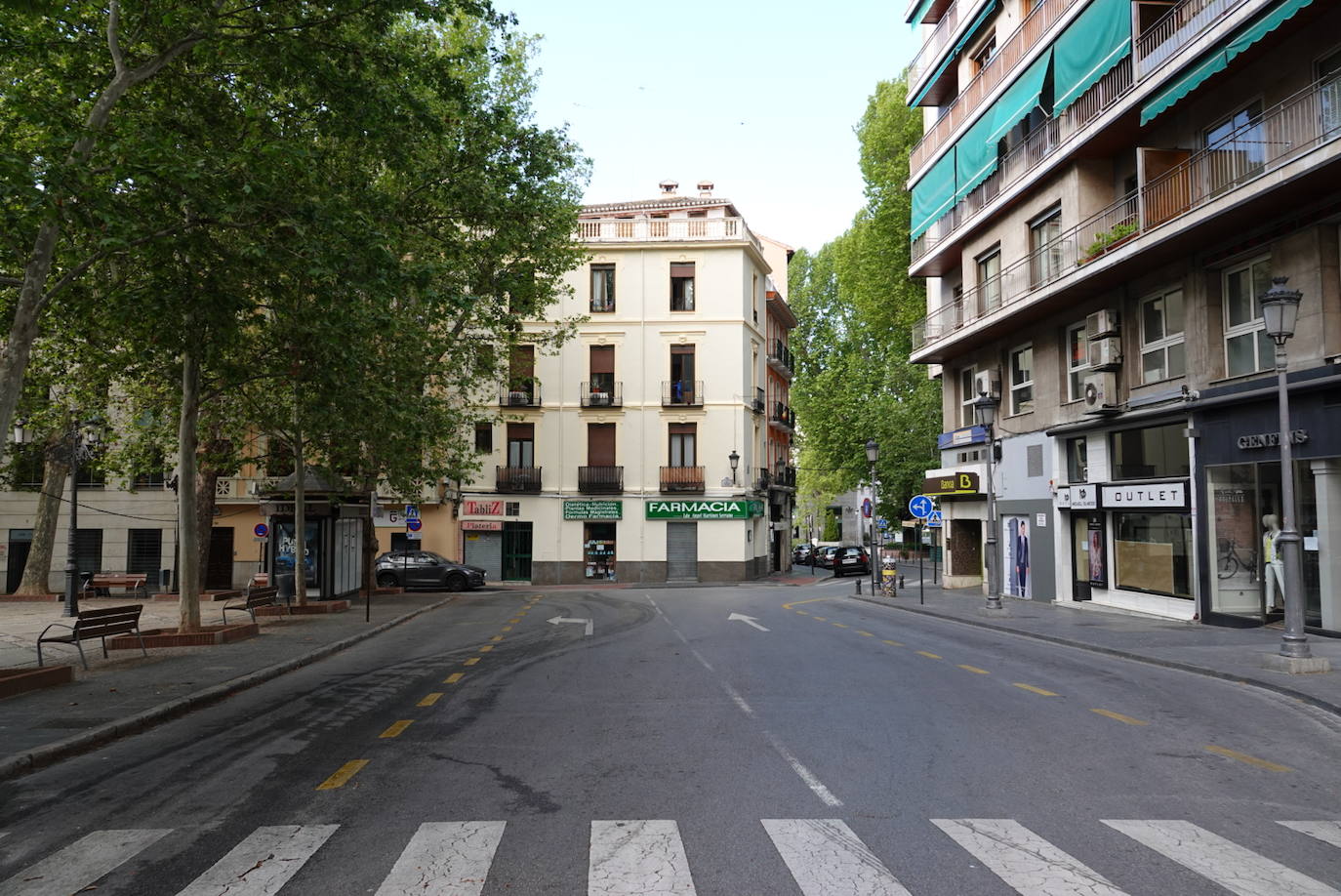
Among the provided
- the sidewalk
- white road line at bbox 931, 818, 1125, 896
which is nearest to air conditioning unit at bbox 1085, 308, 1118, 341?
the sidewalk

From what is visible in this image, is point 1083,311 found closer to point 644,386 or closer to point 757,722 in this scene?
point 757,722

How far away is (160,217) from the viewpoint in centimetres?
1061

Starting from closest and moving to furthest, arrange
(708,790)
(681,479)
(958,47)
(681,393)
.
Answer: (708,790), (958,47), (681,479), (681,393)

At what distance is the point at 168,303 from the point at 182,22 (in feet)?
11.1

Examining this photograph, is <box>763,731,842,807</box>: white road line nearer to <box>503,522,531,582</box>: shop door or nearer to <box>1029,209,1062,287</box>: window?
<box>1029,209,1062,287</box>: window

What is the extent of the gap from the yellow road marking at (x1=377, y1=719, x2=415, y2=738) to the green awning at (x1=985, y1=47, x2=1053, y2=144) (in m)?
19.7

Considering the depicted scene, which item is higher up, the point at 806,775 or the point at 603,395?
the point at 603,395

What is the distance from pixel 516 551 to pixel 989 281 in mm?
23061

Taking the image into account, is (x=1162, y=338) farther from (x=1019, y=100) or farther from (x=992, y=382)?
(x=1019, y=100)

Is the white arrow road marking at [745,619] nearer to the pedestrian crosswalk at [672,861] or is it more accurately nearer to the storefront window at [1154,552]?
the storefront window at [1154,552]

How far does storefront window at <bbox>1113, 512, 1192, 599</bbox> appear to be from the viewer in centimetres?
1766

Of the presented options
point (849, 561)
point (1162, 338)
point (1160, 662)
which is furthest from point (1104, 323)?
point (849, 561)

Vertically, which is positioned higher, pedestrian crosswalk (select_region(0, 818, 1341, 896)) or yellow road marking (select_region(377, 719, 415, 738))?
pedestrian crosswalk (select_region(0, 818, 1341, 896))

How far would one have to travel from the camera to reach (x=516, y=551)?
3950 cm
